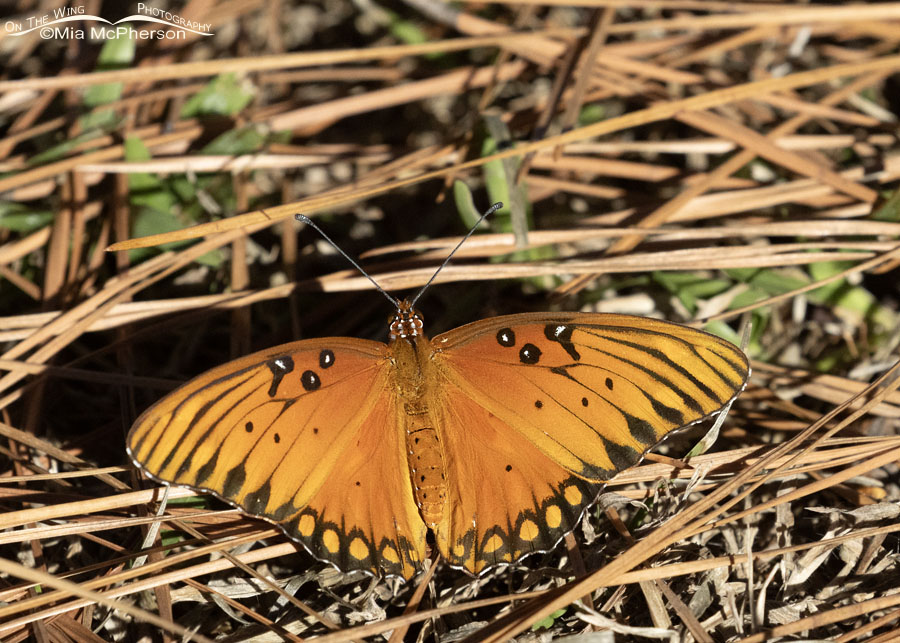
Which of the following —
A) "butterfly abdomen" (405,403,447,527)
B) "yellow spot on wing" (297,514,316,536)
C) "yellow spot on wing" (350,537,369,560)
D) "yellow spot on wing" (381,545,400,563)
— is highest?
"butterfly abdomen" (405,403,447,527)

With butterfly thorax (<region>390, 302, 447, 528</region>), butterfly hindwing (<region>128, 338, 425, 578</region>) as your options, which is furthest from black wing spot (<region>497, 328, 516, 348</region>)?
butterfly hindwing (<region>128, 338, 425, 578</region>)

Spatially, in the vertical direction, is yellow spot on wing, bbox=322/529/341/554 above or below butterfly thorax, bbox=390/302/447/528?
below

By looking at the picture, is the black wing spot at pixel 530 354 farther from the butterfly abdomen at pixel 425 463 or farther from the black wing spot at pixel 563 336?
the butterfly abdomen at pixel 425 463

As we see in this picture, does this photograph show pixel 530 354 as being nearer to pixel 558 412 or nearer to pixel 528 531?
pixel 558 412

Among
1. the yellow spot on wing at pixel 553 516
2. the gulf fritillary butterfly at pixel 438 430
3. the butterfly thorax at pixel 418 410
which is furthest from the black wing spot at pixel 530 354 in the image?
the yellow spot on wing at pixel 553 516

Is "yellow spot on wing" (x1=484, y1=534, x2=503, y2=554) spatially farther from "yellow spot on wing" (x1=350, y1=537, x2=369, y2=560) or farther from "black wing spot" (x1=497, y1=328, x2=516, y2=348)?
"black wing spot" (x1=497, y1=328, x2=516, y2=348)

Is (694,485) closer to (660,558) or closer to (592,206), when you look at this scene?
(660,558)

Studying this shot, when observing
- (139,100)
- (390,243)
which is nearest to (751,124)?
(390,243)

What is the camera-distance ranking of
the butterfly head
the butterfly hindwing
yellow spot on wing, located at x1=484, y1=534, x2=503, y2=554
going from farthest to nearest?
the butterfly head → yellow spot on wing, located at x1=484, y1=534, x2=503, y2=554 → the butterfly hindwing
